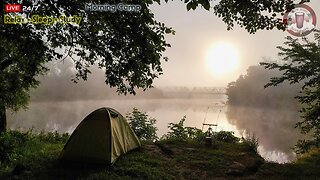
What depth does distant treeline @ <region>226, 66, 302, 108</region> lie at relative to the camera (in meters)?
59.8

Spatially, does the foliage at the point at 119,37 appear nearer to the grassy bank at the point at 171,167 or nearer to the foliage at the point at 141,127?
the grassy bank at the point at 171,167

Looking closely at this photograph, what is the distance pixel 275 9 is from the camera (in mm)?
6301

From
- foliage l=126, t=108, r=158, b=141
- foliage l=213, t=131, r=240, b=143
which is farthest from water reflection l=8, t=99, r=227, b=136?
foliage l=126, t=108, r=158, b=141

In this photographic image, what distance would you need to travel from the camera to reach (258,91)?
67.8m

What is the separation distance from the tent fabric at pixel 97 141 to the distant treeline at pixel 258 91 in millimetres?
57156

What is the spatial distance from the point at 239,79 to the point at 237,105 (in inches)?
336

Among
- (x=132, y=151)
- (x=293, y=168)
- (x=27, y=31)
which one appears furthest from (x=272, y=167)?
(x=27, y=31)

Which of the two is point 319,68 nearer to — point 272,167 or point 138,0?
point 272,167

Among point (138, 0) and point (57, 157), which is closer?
point (138, 0)

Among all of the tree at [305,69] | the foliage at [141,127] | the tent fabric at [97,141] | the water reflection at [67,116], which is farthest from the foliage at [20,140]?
the tree at [305,69]

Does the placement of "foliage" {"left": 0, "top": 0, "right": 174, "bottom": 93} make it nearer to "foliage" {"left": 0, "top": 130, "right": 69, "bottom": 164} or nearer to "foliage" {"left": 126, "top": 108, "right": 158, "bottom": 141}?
"foliage" {"left": 0, "top": 130, "right": 69, "bottom": 164}

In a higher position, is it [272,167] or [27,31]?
[27,31]

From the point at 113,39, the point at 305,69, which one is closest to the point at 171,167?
the point at 113,39

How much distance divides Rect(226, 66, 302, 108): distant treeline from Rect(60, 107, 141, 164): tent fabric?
57156mm
